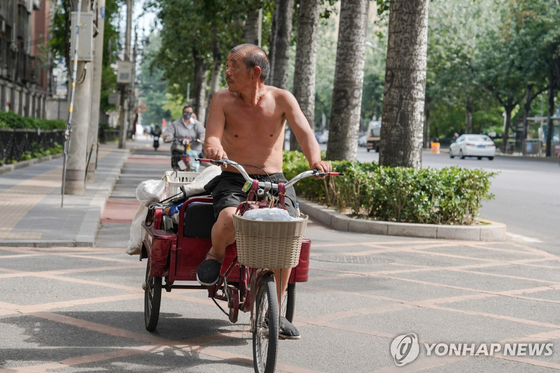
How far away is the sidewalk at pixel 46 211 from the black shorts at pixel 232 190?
5231mm

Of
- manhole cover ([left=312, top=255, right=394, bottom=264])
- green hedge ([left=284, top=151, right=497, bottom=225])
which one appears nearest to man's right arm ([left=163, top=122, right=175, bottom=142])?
green hedge ([left=284, top=151, right=497, bottom=225])

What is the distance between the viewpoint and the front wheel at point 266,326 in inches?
189

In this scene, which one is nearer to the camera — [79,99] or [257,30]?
[79,99]

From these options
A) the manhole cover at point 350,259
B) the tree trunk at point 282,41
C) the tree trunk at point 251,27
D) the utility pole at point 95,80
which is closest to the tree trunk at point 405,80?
the manhole cover at point 350,259

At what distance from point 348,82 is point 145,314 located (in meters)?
11.2

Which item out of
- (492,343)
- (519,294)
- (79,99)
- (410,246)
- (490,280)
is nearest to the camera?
(492,343)

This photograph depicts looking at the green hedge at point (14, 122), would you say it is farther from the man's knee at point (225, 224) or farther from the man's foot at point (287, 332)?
the man's foot at point (287, 332)

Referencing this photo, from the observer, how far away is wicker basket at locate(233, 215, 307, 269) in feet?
15.6

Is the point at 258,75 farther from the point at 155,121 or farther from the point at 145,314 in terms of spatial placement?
the point at 155,121

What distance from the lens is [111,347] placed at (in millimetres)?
5730

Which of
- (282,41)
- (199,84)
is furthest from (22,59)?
(282,41)

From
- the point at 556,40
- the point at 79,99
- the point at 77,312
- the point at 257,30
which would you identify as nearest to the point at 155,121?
the point at 556,40

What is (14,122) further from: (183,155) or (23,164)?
(183,155)

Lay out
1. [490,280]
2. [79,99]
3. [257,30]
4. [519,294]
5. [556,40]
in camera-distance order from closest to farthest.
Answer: [519,294] < [490,280] < [79,99] < [257,30] < [556,40]
